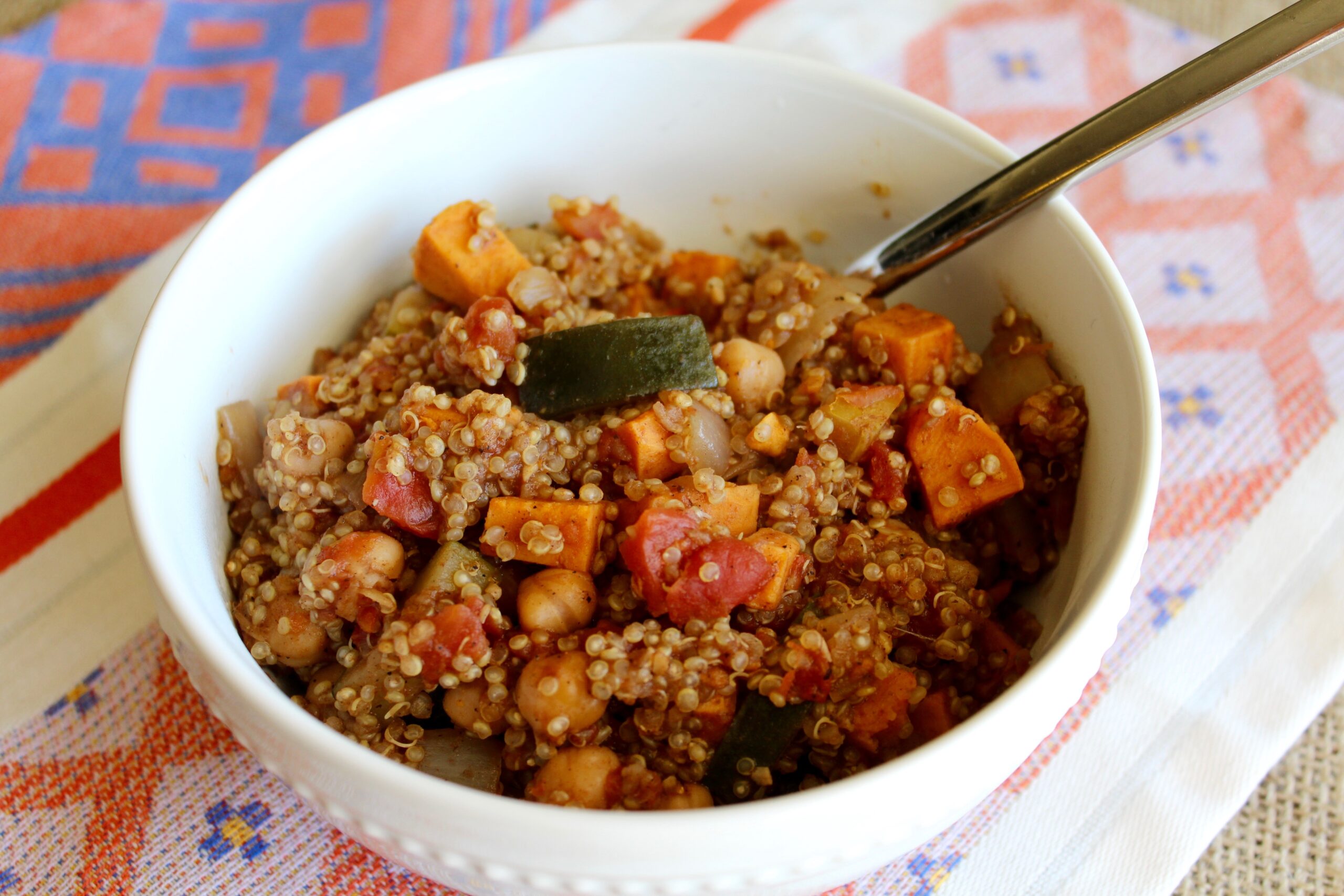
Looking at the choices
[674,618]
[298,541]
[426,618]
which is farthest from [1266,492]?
[298,541]

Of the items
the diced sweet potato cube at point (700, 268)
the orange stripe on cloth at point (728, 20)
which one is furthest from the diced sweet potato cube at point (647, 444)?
the orange stripe on cloth at point (728, 20)

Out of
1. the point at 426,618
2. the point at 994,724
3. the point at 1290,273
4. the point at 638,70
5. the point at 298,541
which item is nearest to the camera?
the point at 994,724

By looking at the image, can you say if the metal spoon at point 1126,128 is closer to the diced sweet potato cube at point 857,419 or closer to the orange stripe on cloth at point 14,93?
the diced sweet potato cube at point 857,419

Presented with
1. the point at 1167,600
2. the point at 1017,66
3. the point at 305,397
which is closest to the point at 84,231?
the point at 305,397

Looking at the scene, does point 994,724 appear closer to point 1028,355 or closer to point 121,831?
point 1028,355

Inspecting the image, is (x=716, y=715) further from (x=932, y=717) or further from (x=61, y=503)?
(x=61, y=503)

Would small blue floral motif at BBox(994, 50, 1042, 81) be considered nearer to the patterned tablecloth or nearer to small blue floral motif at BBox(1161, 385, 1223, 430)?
the patterned tablecloth
